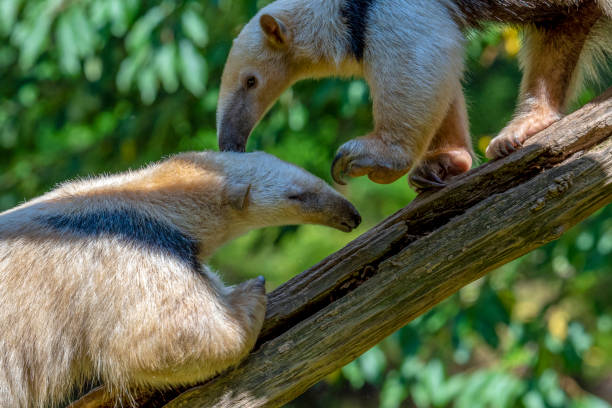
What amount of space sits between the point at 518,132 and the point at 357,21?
847 millimetres

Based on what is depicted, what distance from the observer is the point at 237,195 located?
320 cm

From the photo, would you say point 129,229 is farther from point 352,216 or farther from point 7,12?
point 7,12

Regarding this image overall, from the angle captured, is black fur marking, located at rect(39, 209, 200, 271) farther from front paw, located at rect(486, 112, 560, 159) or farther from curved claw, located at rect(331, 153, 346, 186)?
front paw, located at rect(486, 112, 560, 159)

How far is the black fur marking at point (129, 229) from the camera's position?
291cm

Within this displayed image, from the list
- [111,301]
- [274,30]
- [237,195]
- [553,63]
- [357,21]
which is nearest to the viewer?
[111,301]

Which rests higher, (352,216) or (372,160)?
(372,160)

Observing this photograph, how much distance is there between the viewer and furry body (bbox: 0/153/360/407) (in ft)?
9.16

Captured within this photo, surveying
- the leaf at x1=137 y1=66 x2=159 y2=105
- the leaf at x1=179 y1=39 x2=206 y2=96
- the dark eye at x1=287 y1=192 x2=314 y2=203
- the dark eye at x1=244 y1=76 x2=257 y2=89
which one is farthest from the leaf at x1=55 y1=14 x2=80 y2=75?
the dark eye at x1=287 y1=192 x2=314 y2=203

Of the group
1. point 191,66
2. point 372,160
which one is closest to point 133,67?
point 191,66

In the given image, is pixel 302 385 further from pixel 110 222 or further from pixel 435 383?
pixel 435 383

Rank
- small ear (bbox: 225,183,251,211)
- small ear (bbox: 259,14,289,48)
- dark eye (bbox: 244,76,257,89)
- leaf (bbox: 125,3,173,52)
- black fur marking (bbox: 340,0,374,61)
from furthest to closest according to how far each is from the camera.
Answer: leaf (bbox: 125,3,173,52) → dark eye (bbox: 244,76,257,89) → small ear (bbox: 259,14,289,48) → black fur marking (bbox: 340,0,374,61) → small ear (bbox: 225,183,251,211)

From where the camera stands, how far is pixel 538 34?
368cm

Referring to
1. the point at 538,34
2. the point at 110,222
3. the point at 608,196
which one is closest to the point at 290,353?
the point at 110,222

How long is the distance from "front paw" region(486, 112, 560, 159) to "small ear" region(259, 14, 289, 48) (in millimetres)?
1101
